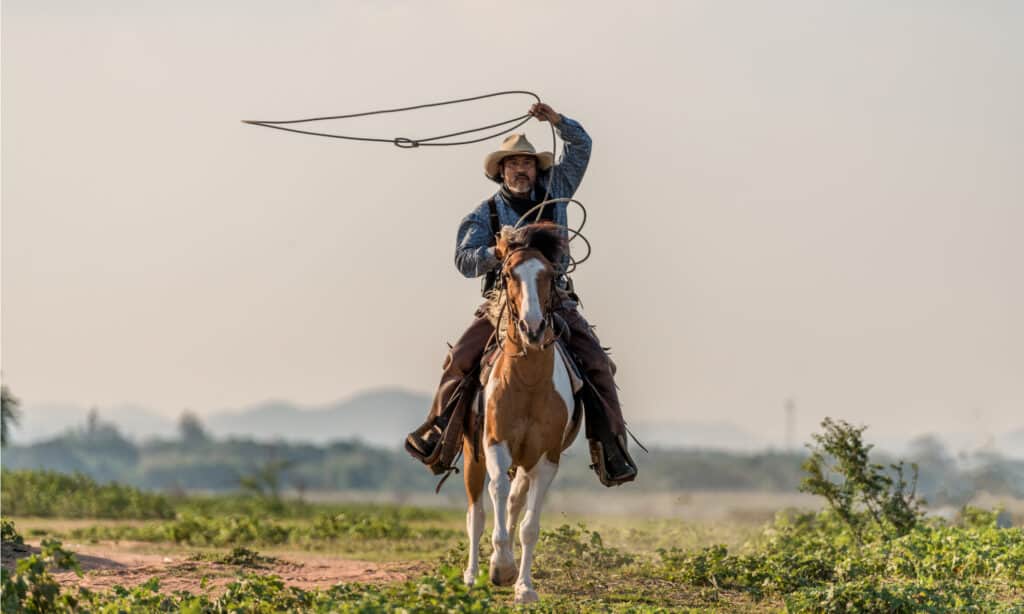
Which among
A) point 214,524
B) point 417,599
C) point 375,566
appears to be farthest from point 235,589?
point 214,524

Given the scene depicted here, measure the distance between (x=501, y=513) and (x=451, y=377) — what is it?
57.9 inches

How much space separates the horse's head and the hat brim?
1.48 metres

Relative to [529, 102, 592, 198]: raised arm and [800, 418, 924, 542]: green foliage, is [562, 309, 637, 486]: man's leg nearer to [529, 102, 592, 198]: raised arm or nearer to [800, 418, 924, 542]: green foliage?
[529, 102, 592, 198]: raised arm

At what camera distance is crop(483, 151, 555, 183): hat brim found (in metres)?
13.5

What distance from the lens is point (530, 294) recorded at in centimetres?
1150

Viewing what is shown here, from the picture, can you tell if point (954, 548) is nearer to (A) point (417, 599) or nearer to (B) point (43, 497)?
(A) point (417, 599)

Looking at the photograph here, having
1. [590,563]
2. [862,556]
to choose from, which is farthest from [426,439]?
[862,556]

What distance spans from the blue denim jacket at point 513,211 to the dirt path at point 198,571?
3.27m

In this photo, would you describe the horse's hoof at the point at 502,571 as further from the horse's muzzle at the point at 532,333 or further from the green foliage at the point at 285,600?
the horse's muzzle at the point at 532,333

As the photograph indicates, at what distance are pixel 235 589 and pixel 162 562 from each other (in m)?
5.04

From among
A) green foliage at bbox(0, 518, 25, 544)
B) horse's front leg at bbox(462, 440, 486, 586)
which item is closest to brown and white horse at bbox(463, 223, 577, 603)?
horse's front leg at bbox(462, 440, 486, 586)

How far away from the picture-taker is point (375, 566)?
53.7ft

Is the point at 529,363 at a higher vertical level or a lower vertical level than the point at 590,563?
higher

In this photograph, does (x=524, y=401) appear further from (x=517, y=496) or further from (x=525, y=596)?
(x=525, y=596)
